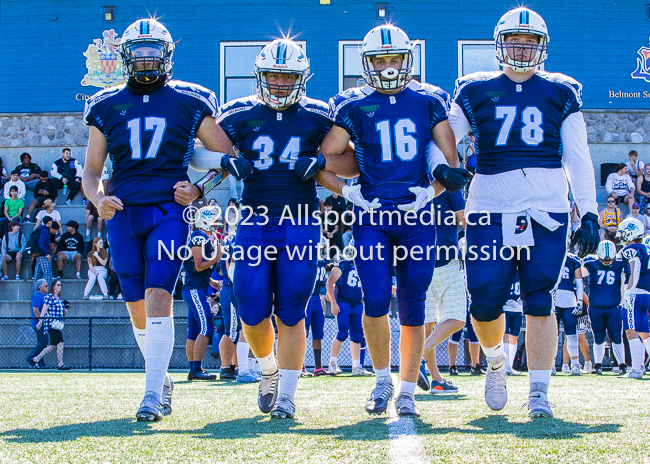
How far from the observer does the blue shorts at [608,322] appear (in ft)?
34.5

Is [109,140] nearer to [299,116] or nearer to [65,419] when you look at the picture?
[299,116]

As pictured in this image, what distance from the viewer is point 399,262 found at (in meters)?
4.41

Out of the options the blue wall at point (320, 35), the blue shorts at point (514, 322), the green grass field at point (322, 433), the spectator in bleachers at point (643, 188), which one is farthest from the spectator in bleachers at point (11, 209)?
the spectator in bleachers at point (643, 188)

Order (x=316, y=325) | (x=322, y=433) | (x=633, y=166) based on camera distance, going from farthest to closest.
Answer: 1. (x=633, y=166)
2. (x=316, y=325)
3. (x=322, y=433)

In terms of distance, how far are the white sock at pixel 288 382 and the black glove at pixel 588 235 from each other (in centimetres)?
176

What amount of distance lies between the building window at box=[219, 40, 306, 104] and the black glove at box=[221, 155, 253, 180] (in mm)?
15307

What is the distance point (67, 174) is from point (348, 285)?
9.36 metres

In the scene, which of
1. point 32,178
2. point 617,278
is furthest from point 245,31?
point 617,278

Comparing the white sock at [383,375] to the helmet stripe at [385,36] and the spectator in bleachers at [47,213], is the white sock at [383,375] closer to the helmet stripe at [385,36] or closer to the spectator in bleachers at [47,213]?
the helmet stripe at [385,36]

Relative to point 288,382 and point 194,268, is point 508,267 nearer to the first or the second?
point 288,382

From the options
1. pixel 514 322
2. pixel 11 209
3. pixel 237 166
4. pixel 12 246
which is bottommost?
pixel 514 322

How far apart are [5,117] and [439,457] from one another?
19.0 metres

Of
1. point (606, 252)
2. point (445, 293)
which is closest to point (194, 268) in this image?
point (445, 293)

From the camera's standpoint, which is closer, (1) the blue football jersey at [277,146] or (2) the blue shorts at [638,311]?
(1) the blue football jersey at [277,146]
